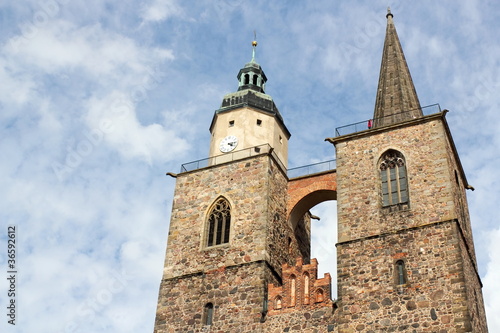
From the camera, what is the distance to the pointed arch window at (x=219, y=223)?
29.0 meters

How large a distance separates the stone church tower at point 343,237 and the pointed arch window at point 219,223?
0.05 m

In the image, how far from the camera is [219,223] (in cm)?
2948

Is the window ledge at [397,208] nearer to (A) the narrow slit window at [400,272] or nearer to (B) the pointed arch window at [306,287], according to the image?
(A) the narrow slit window at [400,272]

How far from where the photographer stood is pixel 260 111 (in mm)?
34188

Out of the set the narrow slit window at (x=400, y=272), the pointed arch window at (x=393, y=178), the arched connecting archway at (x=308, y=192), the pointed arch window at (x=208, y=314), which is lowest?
the pointed arch window at (x=208, y=314)

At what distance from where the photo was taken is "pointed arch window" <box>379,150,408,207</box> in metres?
26.7

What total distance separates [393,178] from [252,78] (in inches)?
484

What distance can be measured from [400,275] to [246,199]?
303 inches

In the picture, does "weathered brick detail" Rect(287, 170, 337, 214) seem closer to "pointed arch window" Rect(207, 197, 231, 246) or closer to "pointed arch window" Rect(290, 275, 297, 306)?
"pointed arch window" Rect(207, 197, 231, 246)

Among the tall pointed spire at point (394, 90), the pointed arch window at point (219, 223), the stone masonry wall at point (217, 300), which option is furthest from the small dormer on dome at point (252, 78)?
the stone masonry wall at point (217, 300)

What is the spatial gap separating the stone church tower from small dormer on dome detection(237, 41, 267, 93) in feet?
13.6

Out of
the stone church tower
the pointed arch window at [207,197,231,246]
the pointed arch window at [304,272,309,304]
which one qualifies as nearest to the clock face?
the stone church tower

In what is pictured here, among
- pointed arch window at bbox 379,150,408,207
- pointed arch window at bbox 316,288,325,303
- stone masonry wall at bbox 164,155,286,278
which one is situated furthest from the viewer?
stone masonry wall at bbox 164,155,286,278

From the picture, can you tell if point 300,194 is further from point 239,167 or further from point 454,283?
point 454,283
